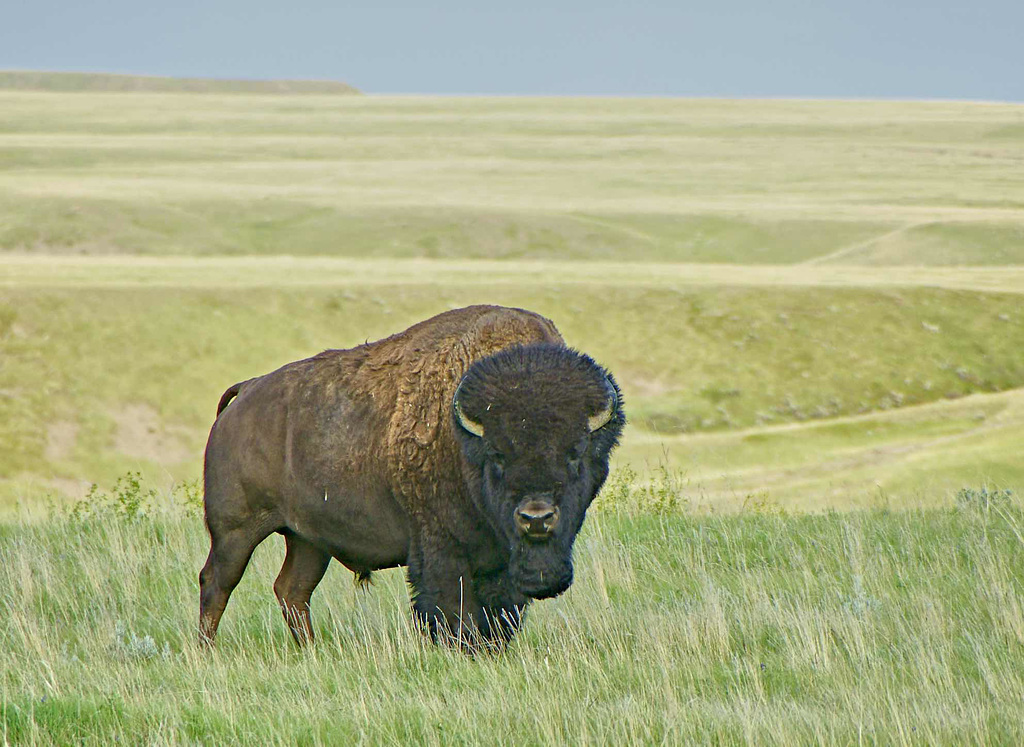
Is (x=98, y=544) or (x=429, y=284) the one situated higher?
(x=98, y=544)

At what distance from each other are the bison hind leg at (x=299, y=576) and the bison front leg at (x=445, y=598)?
1.06 metres

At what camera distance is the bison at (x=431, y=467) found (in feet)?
20.0

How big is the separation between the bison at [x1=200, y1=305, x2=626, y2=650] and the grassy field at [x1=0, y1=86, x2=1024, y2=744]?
385 millimetres

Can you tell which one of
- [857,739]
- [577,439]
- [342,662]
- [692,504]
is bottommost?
[692,504]

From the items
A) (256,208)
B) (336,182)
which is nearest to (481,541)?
(256,208)

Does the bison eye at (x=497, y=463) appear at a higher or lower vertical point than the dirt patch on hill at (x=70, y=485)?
higher

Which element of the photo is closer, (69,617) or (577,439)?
(577,439)

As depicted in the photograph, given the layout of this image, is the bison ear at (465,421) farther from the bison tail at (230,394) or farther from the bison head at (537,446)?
the bison tail at (230,394)

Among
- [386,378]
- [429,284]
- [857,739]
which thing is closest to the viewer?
[857,739]

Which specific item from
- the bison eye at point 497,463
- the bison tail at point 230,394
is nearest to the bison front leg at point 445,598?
the bison eye at point 497,463

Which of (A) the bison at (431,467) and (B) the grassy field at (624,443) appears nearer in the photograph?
(B) the grassy field at (624,443)

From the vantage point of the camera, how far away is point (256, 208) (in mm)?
73062

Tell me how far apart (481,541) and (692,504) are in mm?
6059

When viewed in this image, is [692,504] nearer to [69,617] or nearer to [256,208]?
[69,617]
